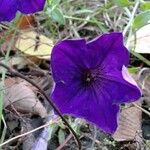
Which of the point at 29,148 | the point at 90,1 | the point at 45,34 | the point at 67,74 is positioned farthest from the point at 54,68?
the point at 90,1

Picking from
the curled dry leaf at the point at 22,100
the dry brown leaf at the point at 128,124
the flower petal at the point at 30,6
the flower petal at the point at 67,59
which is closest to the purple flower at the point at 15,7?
the flower petal at the point at 30,6

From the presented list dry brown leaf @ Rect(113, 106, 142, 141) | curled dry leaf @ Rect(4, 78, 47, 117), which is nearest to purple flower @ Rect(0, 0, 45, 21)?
curled dry leaf @ Rect(4, 78, 47, 117)

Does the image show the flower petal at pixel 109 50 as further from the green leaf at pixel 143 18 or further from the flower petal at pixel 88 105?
the green leaf at pixel 143 18

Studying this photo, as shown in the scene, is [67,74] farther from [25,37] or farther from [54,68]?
[25,37]

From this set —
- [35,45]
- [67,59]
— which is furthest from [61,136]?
[35,45]

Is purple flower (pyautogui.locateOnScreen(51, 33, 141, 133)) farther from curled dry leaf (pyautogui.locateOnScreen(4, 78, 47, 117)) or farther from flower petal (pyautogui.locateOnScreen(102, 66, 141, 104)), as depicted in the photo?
curled dry leaf (pyautogui.locateOnScreen(4, 78, 47, 117))
